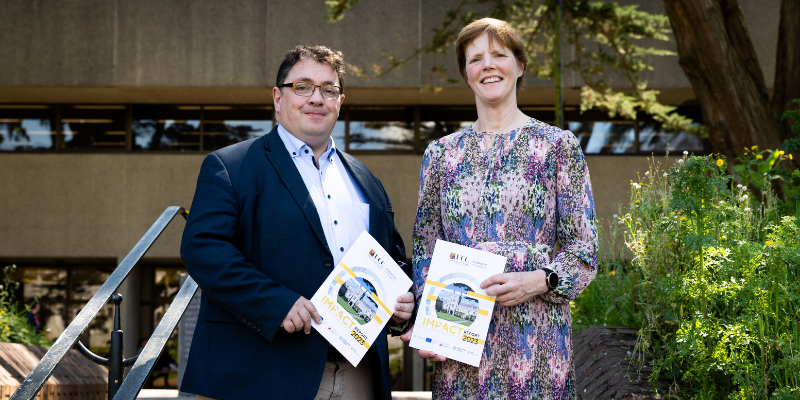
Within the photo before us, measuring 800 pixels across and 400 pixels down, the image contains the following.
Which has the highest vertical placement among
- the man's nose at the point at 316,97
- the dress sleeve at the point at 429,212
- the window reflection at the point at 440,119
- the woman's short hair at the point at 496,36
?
the window reflection at the point at 440,119

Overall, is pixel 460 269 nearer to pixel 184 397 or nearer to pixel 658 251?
pixel 658 251

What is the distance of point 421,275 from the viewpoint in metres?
2.60

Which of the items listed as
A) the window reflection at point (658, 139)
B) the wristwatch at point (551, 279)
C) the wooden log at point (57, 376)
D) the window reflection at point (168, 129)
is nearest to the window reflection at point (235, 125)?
the window reflection at point (168, 129)

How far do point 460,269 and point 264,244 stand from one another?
704mm

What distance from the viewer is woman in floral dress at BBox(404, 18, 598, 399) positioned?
7.89 feet

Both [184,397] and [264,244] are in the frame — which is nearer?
[264,244]

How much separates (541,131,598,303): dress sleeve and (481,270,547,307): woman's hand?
7cm

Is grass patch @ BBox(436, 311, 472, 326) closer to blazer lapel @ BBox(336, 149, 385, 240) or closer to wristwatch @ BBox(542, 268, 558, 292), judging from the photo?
wristwatch @ BBox(542, 268, 558, 292)

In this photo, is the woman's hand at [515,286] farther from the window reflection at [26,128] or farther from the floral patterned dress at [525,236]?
the window reflection at [26,128]

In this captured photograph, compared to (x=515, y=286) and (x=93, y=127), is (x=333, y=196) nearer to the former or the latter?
(x=515, y=286)

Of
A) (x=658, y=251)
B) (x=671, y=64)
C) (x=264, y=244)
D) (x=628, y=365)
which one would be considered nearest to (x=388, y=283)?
(x=264, y=244)

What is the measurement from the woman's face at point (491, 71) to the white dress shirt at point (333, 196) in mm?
637

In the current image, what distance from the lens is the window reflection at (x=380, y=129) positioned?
15.5m

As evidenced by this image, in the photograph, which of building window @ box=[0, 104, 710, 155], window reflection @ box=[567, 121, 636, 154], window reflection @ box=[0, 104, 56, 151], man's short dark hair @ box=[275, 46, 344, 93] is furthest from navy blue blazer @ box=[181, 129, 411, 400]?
window reflection @ box=[0, 104, 56, 151]
